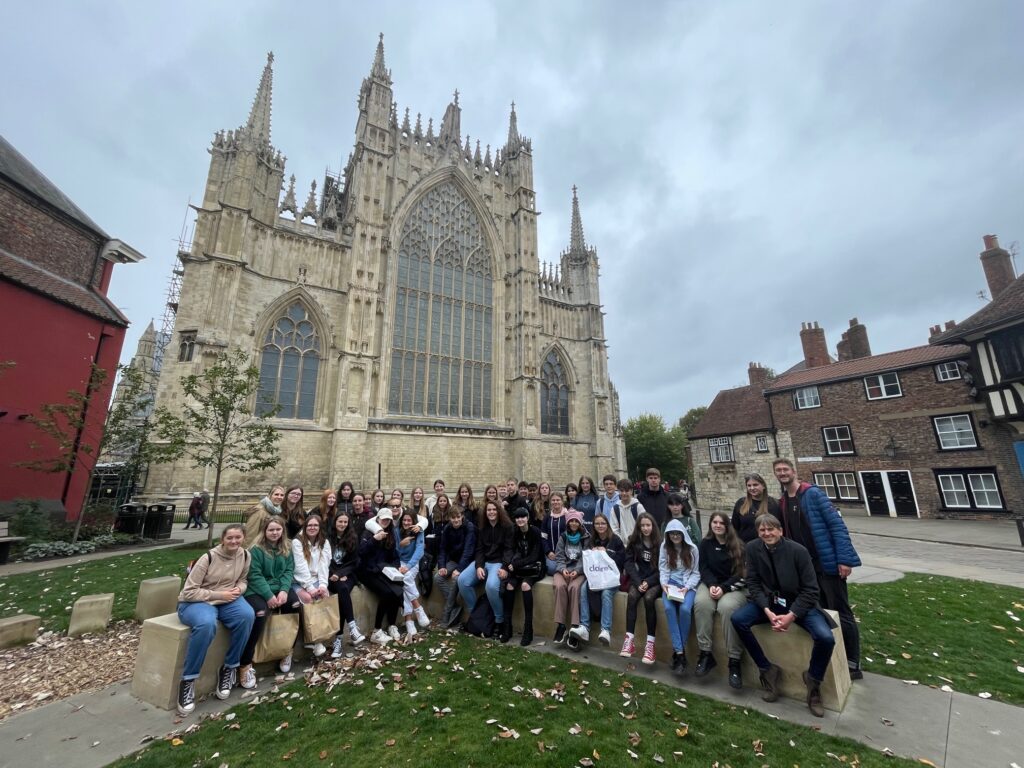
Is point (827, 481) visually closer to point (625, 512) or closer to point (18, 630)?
A: point (625, 512)

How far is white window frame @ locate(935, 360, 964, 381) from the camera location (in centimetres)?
1847

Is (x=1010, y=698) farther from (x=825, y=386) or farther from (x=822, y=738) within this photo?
(x=825, y=386)

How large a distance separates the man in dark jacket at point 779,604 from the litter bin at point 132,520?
16400 millimetres

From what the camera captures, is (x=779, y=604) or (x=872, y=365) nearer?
(x=779, y=604)

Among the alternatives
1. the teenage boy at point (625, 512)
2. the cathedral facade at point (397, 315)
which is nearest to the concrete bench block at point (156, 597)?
the teenage boy at point (625, 512)

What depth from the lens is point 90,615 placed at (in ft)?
18.8

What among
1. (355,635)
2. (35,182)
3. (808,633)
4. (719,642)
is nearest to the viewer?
(808,633)

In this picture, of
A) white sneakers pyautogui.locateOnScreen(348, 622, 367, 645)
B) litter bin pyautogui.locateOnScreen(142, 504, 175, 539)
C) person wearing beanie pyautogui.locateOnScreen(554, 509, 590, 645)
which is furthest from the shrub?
person wearing beanie pyautogui.locateOnScreen(554, 509, 590, 645)

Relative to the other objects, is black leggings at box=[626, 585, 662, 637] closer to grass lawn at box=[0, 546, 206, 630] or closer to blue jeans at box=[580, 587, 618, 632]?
blue jeans at box=[580, 587, 618, 632]

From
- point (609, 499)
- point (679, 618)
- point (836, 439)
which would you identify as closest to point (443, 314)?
point (609, 499)

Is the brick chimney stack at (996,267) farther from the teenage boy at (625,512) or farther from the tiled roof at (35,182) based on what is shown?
the tiled roof at (35,182)

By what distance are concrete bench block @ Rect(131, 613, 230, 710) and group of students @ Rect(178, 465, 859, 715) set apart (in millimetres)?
91

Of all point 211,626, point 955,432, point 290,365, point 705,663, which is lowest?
point 705,663

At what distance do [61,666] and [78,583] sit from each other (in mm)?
4337
